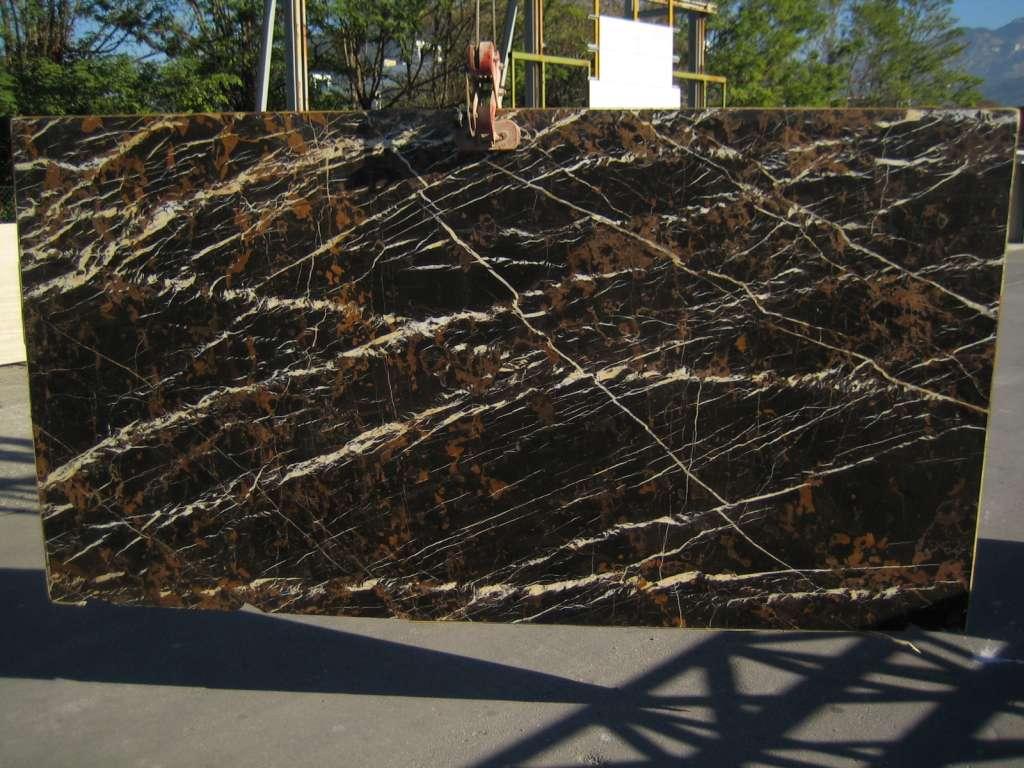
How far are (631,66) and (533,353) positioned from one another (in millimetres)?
6175

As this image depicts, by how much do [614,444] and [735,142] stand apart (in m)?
0.95

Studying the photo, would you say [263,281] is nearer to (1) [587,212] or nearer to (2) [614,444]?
(1) [587,212]

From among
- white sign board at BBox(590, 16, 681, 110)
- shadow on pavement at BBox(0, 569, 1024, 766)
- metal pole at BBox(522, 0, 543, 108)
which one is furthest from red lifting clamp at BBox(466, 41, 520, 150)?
metal pole at BBox(522, 0, 543, 108)

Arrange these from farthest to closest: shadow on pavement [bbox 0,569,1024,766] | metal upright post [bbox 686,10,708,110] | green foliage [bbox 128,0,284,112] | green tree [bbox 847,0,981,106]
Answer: green tree [bbox 847,0,981,106], green foliage [bbox 128,0,284,112], metal upright post [bbox 686,10,708,110], shadow on pavement [bbox 0,569,1024,766]

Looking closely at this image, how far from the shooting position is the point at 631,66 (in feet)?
26.9

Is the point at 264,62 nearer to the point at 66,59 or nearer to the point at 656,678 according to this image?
the point at 656,678

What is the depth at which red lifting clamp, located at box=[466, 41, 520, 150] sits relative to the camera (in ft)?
8.51

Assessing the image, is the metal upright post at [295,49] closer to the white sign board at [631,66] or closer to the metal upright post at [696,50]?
the white sign board at [631,66]

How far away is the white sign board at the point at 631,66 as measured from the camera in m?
7.96

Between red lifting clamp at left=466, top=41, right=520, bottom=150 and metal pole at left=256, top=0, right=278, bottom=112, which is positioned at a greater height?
metal pole at left=256, top=0, right=278, bottom=112

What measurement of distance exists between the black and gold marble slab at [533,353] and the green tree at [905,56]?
32899mm

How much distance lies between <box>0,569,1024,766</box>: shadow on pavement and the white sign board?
5.07 metres

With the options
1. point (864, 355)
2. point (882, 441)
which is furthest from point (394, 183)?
point (882, 441)

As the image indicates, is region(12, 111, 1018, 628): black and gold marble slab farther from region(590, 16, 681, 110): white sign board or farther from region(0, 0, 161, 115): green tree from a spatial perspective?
region(0, 0, 161, 115): green tree
